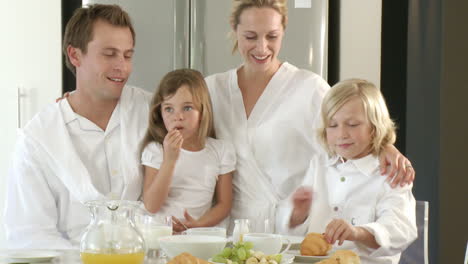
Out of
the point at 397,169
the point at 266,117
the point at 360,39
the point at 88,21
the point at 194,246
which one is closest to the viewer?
the point at 194,246

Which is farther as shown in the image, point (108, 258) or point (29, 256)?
point (29, 256)

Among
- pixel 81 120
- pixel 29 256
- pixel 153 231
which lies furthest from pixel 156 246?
pixel 81 120

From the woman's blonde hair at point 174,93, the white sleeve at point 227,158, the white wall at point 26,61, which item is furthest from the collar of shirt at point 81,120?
the white wall at point 26,61

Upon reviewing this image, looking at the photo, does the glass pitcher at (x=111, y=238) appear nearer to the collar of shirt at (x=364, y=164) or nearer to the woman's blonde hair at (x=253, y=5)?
the collar of shirt at (x=364, y=164)

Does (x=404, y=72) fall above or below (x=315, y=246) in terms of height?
above

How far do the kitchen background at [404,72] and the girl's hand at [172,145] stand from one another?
1.08 meters

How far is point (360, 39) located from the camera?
3.43 metres

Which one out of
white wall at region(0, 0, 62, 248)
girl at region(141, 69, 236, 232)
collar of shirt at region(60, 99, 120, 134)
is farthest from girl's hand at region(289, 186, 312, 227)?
white wall at region(0, 0, 62, 248)

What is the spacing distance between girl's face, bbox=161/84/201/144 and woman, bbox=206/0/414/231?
0.57 ft

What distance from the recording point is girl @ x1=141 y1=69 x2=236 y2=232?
221 centimetres

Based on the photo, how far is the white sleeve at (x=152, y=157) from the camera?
221 centimetres

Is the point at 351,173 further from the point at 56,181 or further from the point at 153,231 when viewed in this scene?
the point at 56,181

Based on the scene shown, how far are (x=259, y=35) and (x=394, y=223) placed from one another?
80 cm

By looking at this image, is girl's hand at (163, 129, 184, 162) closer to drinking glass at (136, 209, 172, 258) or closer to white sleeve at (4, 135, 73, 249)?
white sleeve at (4, 135, 73, 249)
